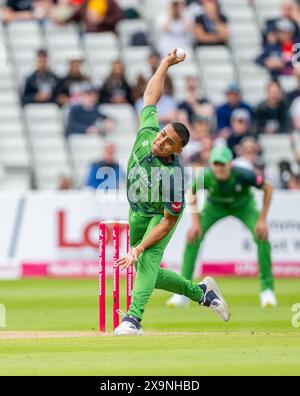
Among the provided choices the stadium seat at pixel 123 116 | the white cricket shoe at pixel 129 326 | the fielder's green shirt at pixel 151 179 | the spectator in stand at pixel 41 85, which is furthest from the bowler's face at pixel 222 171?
the stadium seat at pixel 123 116

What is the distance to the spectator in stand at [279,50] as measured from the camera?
1109 inches

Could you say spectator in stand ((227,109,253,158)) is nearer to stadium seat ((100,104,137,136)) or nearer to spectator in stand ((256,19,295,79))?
stadium seat ((100,104,137,136))

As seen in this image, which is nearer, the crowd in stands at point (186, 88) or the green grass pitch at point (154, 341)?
the green grass pitch at point (154, 341)

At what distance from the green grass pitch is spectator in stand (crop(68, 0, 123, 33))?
950cm

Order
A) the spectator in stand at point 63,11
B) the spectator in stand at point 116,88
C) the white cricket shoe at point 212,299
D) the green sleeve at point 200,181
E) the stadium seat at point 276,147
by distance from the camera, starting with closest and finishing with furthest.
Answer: the white cricket shoe at point 212,299 < the green sleeve at point 200,181 < the spectator in stand at point 116,88 < the stadium seat at point 276,147 < the spectator in stand at point 63,11

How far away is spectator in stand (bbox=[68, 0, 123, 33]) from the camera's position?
27844 millimetres

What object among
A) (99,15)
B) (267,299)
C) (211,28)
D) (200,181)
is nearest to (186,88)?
(211,28)

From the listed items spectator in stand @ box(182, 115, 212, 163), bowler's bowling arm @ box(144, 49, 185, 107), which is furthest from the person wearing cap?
spectator in stand @ box(182, 115, 212, 163)

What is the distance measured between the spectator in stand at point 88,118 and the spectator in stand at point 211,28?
346cm

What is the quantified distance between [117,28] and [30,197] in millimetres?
6544

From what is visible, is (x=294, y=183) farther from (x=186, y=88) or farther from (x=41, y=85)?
(x=41, y=85)

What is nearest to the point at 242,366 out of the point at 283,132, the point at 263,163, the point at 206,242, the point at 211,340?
the point at 211,340

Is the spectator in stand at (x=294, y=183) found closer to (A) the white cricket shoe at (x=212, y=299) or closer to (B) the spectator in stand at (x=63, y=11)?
(B) the spectator in stand at (x=63, y=11)
